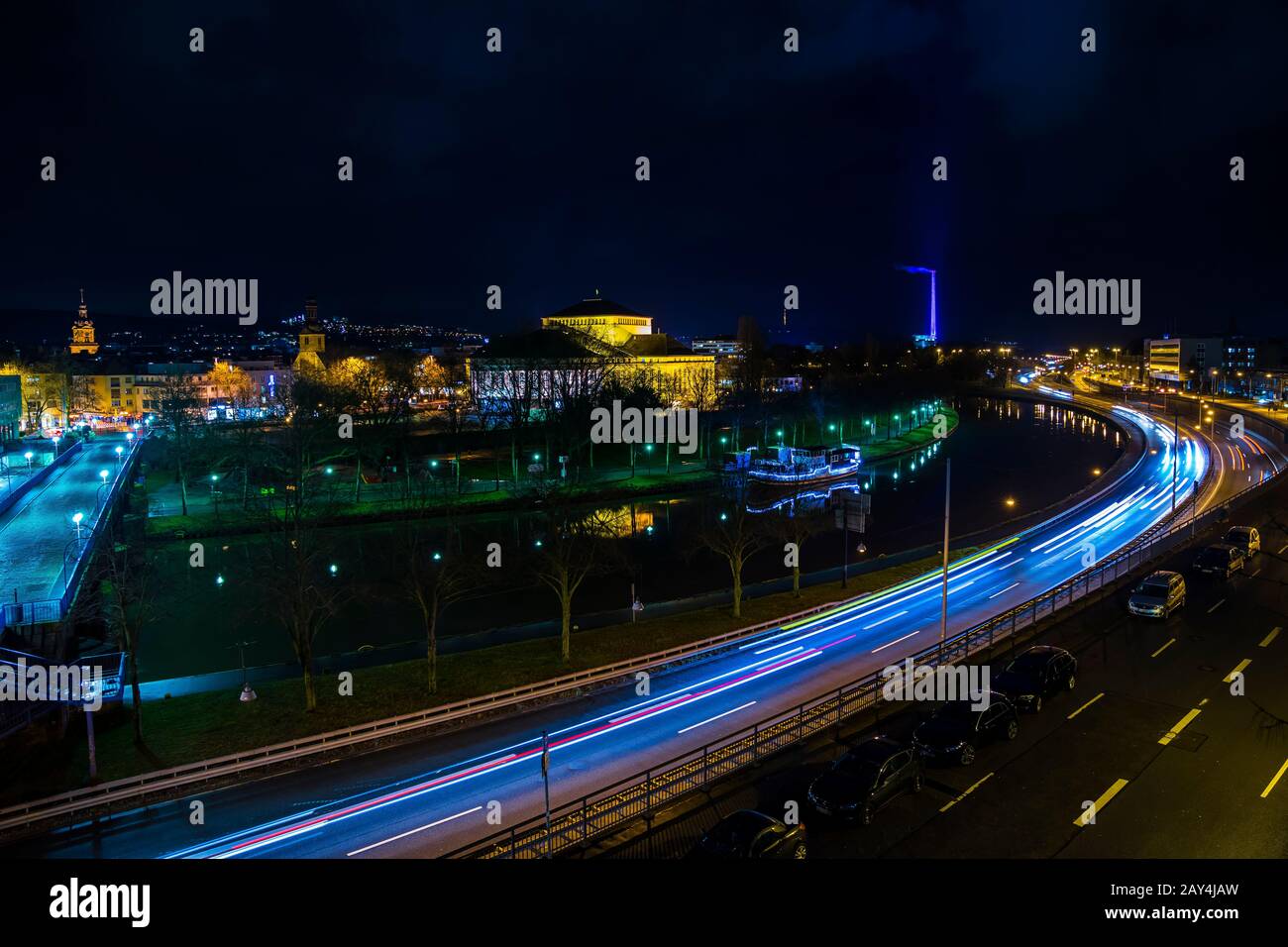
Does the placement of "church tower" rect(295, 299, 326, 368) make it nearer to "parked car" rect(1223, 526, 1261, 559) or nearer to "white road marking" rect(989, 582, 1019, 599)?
"white road marking" rect(989, 582, 1019, 599)

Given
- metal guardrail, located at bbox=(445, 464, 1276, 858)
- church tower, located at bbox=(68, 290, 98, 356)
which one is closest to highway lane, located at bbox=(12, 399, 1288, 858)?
metal guardrail, located at bbox=(445, 464, 1276, 858)

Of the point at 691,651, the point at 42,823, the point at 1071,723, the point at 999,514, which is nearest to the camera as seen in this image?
the point at 42,823

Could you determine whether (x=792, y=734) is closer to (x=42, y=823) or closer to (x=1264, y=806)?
(x=1264, y=806)

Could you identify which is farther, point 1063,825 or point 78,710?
point 78,710

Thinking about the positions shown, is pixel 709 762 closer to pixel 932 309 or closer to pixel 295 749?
pixel 295 749

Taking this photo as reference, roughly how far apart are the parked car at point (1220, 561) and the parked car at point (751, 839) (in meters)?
16.2

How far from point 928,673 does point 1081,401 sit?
84311mm

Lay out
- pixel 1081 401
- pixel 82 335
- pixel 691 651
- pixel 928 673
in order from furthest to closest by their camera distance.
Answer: pixel 82 335 → pixel 1081 401 → pixel 691 651 → pixel 928 673

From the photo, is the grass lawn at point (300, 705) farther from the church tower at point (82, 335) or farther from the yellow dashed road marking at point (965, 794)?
the church tower at point (82, 335)

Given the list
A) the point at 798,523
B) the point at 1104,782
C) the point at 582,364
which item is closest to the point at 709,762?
the point at 1104,782

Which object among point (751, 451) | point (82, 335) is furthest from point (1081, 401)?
point (82, 335)

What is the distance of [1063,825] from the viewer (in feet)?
29.5

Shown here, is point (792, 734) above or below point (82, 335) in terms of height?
below

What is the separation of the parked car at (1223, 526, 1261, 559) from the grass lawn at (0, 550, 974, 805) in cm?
1212
